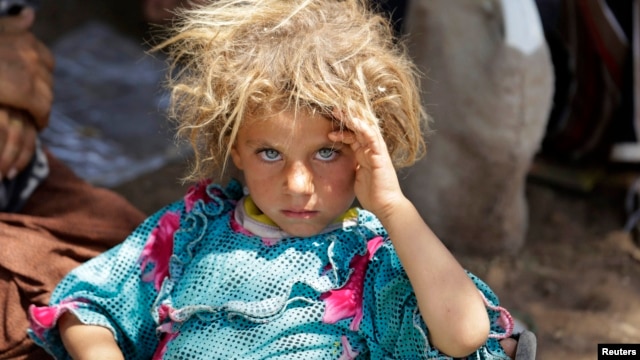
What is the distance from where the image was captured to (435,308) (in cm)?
187

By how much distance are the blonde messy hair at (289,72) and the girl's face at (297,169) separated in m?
0.03

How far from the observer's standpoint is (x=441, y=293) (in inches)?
73.6

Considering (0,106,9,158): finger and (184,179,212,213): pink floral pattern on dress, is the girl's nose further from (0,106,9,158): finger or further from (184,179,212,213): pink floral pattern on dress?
(0,106,9,158): finger

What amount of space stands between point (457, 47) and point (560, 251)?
93 centimetres

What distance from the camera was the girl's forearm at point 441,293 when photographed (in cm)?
186

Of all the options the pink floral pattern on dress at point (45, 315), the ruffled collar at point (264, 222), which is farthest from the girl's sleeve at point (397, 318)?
the pink floral pattern on dress at point (45, 315)

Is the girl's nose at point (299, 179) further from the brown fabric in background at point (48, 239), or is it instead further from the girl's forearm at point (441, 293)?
the brown fabric in background at point (48, 239)

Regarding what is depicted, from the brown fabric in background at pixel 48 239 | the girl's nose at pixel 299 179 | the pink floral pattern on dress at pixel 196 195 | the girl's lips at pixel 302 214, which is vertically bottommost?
the brown fabric in background at pixel 48 239

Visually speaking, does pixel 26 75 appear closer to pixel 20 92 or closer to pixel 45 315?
pixel 20 92

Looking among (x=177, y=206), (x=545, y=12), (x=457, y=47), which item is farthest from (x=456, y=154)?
(x=177, y=206)

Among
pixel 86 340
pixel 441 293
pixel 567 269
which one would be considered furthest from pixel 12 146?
pixel 567 269

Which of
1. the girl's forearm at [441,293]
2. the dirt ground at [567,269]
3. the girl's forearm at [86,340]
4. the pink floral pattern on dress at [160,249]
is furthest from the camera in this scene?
the dirt ground at [567,269]

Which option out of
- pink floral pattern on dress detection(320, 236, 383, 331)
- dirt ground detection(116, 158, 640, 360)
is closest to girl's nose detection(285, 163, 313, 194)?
pink floral pattern on dress detection(320, 236, 383, 331)

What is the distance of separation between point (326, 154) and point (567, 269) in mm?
1896
